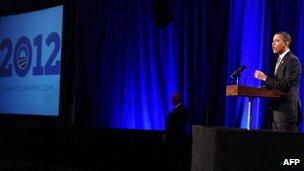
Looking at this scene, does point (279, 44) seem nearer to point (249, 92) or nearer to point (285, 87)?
point (285, 87)

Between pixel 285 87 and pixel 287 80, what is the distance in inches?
2.1

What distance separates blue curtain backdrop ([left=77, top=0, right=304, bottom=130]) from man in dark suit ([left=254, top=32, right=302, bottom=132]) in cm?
186

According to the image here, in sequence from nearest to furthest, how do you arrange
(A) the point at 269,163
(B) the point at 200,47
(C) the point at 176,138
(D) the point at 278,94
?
(A) the point at 269,163
(D) the point at 278,94
(C) the point at 176,138
(B) the point at 200,47

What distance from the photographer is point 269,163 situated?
193cm

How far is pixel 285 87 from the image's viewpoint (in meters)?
Result: 3.19

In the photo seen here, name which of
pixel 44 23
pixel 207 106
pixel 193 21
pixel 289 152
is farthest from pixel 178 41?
pixel 289 152

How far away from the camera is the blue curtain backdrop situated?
18.1 ft

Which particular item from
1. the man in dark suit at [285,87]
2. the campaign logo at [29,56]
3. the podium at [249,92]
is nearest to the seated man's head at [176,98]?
the campaign logo at [29,56]

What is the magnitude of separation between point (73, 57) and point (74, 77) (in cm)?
31

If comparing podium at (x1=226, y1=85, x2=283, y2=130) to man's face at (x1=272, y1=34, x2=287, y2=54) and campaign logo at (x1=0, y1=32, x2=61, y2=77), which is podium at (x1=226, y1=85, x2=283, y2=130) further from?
campaign logo at (x1=0, y1=32, x2=61, y2=77)

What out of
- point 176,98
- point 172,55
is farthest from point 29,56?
point 176,98

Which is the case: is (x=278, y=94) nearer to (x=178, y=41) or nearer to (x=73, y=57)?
(x=178, y=41)

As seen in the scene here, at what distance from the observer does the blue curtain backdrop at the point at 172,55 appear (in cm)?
550
